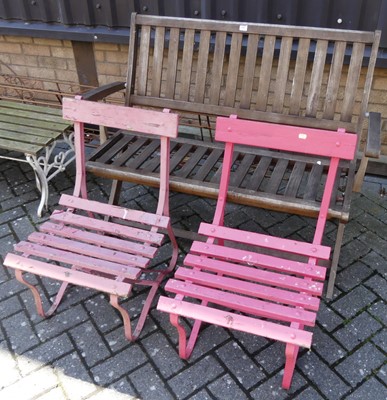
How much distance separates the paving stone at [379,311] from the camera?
8.16ft

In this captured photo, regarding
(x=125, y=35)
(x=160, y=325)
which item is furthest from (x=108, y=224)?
(x=125, y=35)

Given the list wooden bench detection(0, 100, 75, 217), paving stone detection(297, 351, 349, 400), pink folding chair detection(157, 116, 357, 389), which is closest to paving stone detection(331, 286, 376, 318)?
paving stone detection(297, 351, 349, 400)

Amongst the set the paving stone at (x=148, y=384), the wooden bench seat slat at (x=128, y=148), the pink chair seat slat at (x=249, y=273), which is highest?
the wooden bench seat slat at (x=128, y=148)

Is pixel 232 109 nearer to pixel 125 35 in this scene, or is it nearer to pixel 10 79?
pixel 125 35

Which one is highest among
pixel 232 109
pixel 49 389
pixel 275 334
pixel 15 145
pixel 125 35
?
pixel 125 35

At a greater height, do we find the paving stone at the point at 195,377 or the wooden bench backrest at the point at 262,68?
the wooden bench backrest at the point at 262,68

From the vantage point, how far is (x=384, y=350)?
2324mm

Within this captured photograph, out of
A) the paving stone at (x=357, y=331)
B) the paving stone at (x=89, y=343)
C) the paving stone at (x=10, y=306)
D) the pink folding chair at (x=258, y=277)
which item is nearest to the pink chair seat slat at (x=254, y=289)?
the pink folding chair at (x=258, y=277)

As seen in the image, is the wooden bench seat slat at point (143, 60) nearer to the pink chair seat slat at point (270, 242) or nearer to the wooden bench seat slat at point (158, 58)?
the wooden bench seat slat at point (158, 58)

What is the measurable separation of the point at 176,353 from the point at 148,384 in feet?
0.71

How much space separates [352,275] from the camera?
109 inches

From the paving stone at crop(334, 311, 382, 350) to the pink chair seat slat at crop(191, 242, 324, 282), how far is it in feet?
1.70

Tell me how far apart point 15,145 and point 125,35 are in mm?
1259

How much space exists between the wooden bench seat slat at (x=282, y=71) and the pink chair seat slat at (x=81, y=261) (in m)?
1.40
